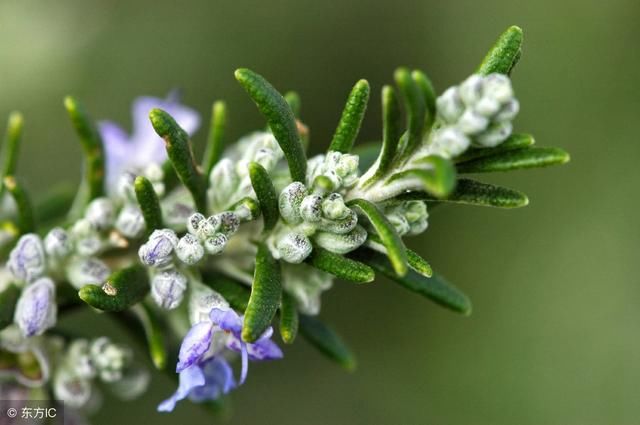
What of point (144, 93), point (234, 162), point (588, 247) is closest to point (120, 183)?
point (234, 162)

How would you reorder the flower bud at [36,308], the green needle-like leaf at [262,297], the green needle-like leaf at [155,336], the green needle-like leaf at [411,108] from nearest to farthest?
1. the green needle-like leaf at [411,108]
2. the green needle-like leaf at [262,297]
3. the flower bud at [36,308]
4. the green needle-like leaf at [155,336]

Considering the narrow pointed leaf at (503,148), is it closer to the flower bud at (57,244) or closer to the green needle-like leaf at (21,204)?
the flower bud at (57,244)

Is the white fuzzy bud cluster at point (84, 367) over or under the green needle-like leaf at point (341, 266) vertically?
under

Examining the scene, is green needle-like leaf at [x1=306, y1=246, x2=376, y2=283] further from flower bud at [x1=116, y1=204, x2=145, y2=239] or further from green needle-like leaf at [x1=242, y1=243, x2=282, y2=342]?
flower bud at [x1=116, y1=204, x2=145, y2=239]

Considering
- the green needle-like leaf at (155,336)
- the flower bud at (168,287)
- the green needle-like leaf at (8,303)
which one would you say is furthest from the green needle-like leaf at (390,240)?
the green needle-like leaf at (8,303)

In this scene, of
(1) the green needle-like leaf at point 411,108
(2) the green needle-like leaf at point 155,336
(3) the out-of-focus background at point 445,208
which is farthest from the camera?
(3) the out-of-focus background at point 445,208

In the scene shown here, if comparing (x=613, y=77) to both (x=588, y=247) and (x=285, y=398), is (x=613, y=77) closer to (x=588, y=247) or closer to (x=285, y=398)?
(x=588, y=247)
